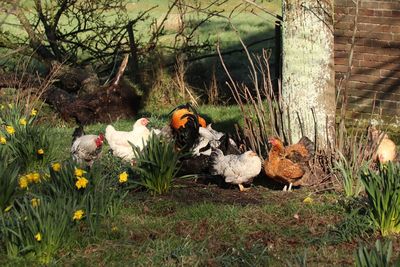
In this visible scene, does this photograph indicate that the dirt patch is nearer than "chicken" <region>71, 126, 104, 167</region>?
Yes

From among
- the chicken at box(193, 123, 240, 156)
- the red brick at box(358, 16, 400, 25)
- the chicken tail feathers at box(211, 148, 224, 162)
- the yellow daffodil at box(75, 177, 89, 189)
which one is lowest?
the chicken at box(193, 123, 240, 156)

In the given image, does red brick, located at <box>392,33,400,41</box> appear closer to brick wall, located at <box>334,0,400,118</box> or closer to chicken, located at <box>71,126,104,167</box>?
brick wall, located at <box>334,0,400,118</box>

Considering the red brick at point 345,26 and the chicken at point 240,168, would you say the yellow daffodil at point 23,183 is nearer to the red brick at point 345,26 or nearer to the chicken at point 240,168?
the chicken at point 240,168

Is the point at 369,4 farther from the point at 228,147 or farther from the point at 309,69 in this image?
the point at 228,147

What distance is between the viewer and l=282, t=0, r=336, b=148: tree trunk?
28.6 feet

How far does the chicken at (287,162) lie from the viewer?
27.5ft

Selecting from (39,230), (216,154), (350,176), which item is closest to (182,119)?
(216,154)

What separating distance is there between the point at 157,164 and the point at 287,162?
1.26 m

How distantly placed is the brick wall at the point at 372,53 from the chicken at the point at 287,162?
3555mm

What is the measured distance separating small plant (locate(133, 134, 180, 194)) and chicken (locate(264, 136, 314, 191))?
0.95 meters

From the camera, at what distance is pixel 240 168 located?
27.3ft

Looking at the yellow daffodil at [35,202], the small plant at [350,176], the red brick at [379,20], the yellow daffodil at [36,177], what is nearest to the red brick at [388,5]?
the red brick at [379,20]

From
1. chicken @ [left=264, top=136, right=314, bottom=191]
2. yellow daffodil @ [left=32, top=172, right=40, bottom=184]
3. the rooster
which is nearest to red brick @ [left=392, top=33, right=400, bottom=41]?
the rooster

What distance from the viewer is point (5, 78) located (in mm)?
14164
